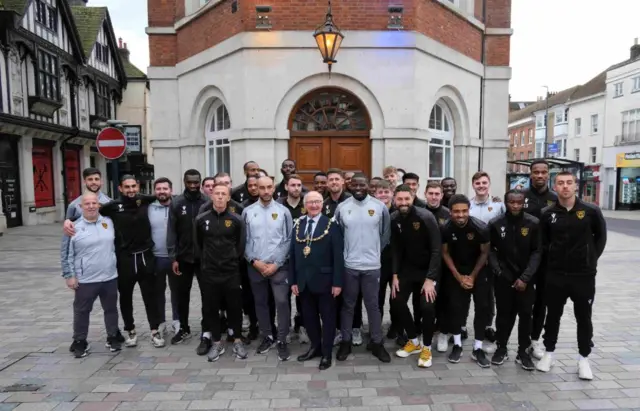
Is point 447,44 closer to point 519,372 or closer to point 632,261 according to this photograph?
point 632,261

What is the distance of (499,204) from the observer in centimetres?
558

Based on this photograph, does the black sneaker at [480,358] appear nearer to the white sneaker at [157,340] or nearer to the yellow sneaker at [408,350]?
the yellow sneaker at [408,350]

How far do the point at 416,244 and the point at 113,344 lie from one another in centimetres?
362

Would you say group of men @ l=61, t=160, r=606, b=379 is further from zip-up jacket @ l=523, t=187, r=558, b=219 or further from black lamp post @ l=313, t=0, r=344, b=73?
black lamp post @ l=313, t=0, r=344, b=73

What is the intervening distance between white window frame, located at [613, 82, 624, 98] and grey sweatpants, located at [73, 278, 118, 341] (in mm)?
36776

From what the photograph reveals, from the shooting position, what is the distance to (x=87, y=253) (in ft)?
16.0

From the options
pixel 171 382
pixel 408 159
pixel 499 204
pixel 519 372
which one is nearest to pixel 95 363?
pixel 171 382

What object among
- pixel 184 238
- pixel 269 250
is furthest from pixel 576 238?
pixel 184 238

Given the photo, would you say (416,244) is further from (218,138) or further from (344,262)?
(218,138)

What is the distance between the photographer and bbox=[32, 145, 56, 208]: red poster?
19578 millimetres

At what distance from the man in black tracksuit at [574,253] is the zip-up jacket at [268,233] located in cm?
268

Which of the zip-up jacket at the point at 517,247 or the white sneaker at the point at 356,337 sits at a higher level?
the zip-up jacket at the point at 517,247

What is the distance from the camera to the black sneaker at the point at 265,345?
503 cm

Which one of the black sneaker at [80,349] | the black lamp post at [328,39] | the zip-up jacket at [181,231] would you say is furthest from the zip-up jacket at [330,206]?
the black lamp post at [328,39]
